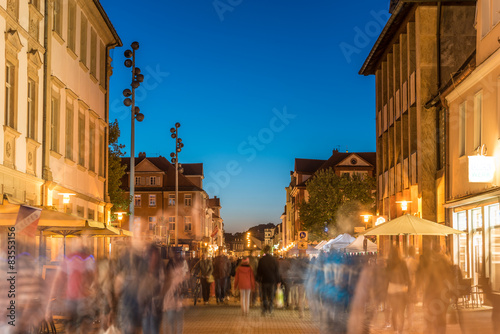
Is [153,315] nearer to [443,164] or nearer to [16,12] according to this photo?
[16,12]

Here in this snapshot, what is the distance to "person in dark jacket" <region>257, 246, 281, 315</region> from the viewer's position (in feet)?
68.3

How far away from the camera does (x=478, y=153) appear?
21.1m

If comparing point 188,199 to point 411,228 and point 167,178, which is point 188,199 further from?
point 411,228

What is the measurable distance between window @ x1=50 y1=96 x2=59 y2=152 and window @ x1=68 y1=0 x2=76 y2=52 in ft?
9.69

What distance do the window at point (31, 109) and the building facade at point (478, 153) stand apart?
12749 mm

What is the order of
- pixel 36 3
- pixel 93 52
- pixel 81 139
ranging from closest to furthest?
1. pixel 36 3
2. pixel 81 139
3. pixel 93 52

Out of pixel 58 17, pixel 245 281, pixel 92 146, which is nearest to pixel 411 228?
pixel 245 281


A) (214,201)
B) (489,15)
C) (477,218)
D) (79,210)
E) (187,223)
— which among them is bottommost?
(187,223)

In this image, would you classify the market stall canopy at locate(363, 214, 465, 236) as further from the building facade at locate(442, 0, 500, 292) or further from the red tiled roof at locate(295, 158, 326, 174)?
the red tiled roof at locate(295, 158, 326, 174)

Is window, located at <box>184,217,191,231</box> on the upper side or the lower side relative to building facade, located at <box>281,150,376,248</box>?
lower

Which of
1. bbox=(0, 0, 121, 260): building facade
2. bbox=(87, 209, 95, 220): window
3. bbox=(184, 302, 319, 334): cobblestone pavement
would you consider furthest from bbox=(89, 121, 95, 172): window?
bbox=(184, 302, 319, 334): cobblestone pavement

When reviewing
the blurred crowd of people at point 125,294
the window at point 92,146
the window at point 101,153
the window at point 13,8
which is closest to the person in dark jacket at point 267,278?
the blurred crowd of people at point 125,294

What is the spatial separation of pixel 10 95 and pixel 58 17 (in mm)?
6228

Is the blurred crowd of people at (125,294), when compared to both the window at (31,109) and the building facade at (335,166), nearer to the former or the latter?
the window at (31,109)
